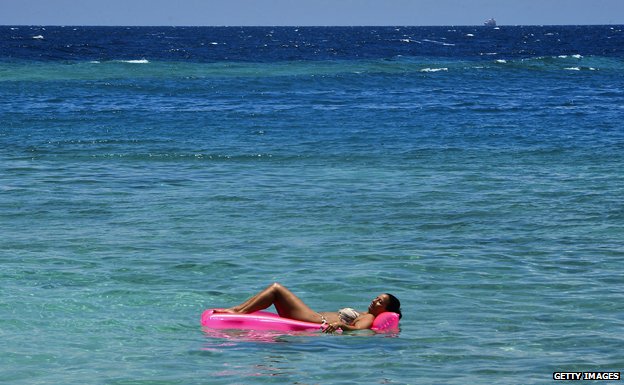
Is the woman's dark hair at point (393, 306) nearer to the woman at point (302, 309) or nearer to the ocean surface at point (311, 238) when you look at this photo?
the woman at point (302, 309)

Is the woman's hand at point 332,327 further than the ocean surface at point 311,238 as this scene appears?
Yes

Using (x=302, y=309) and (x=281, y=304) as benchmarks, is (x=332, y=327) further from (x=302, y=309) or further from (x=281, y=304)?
(x=281, y=304)

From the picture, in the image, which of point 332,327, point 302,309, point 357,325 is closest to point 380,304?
point 357,325

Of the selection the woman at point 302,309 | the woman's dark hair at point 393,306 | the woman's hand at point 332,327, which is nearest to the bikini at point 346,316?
the woman at point 302,309

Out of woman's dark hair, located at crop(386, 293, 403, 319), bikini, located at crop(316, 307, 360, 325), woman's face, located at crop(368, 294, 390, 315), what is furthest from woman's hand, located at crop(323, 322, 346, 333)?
woman's dark hair, located at crop(386, 293, 403, 319)

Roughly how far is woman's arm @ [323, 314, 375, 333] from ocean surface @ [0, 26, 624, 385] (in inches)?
3.5

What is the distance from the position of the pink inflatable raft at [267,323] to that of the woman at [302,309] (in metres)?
0.10

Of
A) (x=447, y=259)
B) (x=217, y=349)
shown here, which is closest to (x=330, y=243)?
(x=447, y=259)

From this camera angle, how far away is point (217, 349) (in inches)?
394

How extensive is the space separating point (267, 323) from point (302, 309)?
1.38 ft

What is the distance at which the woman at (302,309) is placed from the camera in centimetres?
1070

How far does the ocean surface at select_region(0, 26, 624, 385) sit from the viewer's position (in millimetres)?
9828

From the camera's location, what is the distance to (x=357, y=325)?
421 inches

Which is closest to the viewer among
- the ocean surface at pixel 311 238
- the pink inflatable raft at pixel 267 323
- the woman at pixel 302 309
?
the ocean surface at pixel 311 238
